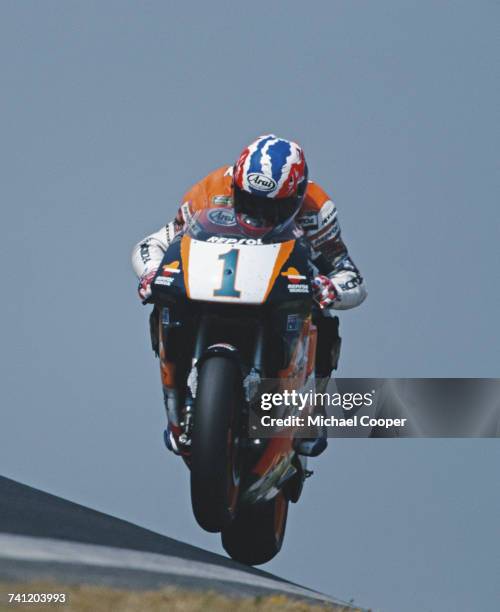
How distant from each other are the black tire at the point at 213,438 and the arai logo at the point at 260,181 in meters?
1.15

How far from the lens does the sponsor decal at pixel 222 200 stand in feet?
30.1

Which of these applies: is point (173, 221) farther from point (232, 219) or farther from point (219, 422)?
point (219, 422)

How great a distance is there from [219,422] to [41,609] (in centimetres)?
255

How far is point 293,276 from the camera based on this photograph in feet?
28.1

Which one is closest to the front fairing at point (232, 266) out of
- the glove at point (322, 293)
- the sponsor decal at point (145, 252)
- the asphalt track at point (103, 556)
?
the glove at point (322, 293)

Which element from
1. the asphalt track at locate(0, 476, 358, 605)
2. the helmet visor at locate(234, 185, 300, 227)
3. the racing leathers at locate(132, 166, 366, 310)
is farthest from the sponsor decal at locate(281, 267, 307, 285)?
the asphalt track at locate(0, 476, 358, 605)

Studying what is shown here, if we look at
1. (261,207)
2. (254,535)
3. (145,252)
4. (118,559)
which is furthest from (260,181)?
(118,559)

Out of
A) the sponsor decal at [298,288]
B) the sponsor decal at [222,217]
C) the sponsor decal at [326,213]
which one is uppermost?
the sponsor decal at [326,213]

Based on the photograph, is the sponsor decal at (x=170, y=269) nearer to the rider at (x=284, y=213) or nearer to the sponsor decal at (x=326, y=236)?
the rider at (x=284, y=213)

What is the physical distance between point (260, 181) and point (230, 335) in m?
0.87

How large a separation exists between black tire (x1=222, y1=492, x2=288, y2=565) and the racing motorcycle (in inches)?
25.6

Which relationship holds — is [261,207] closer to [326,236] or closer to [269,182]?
[269,182]

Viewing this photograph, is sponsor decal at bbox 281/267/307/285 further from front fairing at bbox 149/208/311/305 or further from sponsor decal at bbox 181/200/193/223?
sponsor decal at bbox 181/200/193/223

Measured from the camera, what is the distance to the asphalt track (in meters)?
6.14
